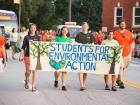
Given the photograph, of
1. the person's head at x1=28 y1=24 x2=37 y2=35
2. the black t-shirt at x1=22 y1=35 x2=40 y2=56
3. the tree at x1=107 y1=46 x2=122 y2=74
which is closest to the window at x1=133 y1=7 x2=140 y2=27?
the tree at x1=107 y1=46 x2=122 y2=74

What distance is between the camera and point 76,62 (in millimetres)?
13820

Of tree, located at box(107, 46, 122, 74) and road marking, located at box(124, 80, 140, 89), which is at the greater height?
tree, located at box(107, 46, 122, 74)

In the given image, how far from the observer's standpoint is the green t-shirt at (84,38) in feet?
44.2

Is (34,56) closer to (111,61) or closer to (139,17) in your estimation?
(111,61)

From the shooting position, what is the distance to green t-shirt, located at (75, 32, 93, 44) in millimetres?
13477

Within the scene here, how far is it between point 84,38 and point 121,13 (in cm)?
3694

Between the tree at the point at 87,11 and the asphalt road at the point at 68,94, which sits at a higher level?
the tree at the point at 87,11

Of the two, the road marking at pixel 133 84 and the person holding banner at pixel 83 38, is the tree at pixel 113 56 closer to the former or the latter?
the person holding banner at pixel 83 38

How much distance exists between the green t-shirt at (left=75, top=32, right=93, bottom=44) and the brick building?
34986mm

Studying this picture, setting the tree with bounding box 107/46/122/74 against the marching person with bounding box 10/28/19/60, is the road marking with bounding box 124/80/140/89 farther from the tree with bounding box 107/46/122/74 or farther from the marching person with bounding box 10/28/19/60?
the marching person with bounding box 10/28/19/60

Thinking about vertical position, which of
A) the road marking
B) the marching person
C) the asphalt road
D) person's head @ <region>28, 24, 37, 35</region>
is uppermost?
person's head @ <region>28, 24, 37, 35</region>

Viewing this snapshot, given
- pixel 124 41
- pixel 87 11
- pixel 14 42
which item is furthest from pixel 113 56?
pixel 87 11

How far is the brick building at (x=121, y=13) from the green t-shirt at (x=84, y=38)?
35.0 metres

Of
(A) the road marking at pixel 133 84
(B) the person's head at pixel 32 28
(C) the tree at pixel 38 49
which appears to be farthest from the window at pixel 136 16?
(B) the person's head at pixel 32 28
